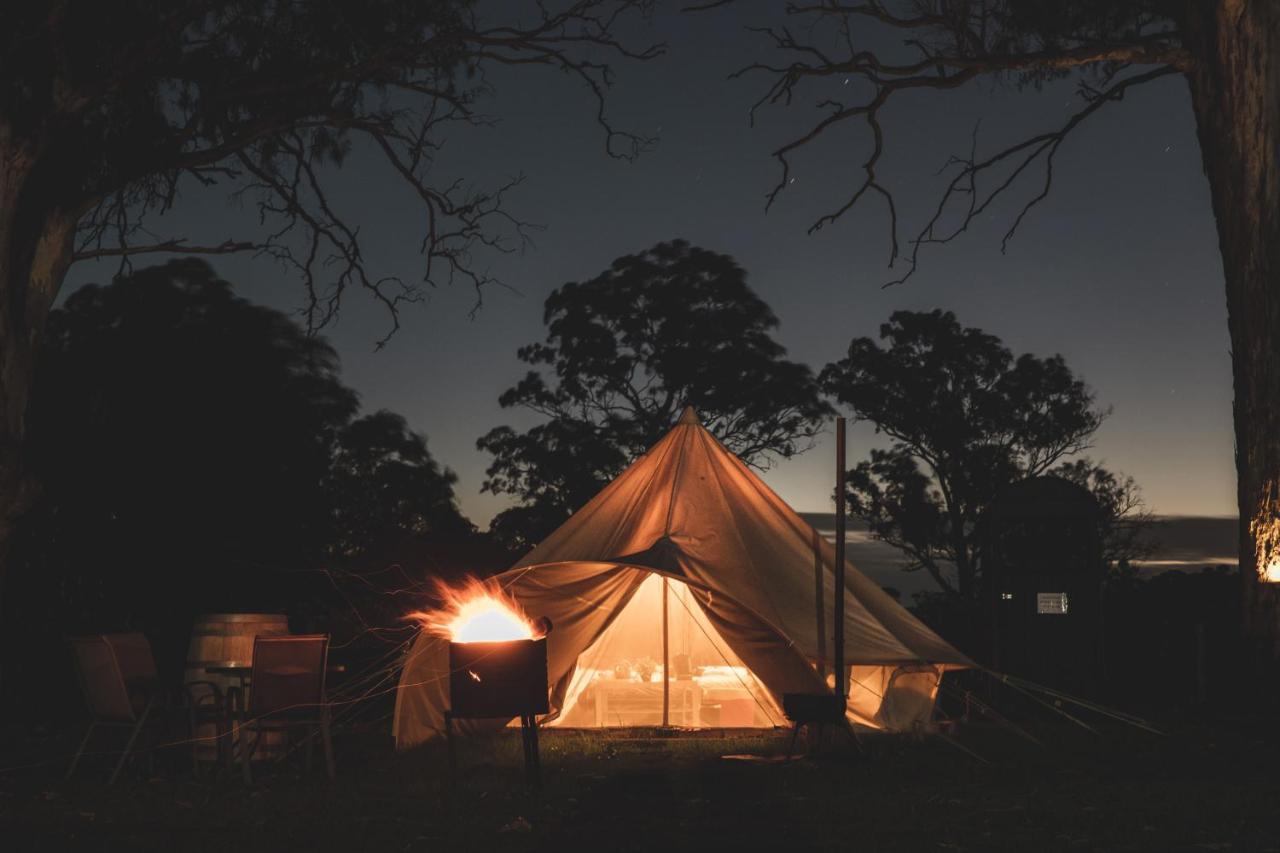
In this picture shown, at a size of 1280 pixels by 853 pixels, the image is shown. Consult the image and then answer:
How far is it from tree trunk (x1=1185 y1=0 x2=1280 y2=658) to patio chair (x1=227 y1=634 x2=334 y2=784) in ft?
20.8

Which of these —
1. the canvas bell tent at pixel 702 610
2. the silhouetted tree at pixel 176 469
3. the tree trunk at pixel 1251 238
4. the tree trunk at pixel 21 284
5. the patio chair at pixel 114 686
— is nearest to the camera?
the patio chair at pixel 114 686

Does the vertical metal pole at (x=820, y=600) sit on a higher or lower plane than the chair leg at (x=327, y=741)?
higher

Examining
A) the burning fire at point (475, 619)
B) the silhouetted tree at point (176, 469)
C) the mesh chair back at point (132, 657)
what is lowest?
the mesh chair back at point (132, 657)

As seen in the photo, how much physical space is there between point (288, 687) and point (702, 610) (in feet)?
10.9

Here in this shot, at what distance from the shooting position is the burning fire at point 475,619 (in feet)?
23.5

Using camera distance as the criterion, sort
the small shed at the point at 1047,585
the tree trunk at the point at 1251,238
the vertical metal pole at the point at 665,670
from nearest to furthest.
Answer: the tree trunk at the point at 1251,238 → the vertical metal pole at the point at 665,670 → the small shed at the point at 1047,585

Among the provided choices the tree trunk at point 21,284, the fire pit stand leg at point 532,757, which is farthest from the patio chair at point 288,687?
the tree trunk at point 21,284

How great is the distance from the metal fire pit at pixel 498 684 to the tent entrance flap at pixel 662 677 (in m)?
3.08

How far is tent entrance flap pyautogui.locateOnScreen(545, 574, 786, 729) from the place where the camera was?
32.0 ft

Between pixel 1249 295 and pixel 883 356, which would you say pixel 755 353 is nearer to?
pixel 883 356

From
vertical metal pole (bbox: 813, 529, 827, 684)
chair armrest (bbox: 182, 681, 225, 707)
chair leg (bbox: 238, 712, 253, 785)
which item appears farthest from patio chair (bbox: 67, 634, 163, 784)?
vertical metal pole (bbox: 813, 529, 827, 684)

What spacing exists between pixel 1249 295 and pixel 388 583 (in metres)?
9.36

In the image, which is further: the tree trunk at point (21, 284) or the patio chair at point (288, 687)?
the tree trunk at point (21, 284)

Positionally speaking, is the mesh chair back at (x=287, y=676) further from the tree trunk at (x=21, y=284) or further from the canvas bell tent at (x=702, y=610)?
the tree trunk at (x=21, y=284)
